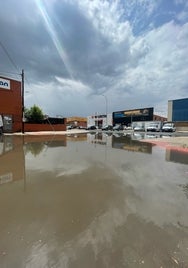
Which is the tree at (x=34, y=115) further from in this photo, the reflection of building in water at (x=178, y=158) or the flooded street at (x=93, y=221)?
the flooded street at (x=93, y=221)

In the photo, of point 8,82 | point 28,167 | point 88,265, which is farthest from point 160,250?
point 8,82

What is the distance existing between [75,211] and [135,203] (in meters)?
1.37

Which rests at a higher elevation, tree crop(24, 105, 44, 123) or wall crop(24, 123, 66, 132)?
tree crop(24, 105, 44, 123)

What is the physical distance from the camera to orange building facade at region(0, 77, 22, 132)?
2950cm

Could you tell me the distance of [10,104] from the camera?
30469 millimetres

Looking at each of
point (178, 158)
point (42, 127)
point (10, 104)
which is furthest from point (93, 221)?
point (42, 127)

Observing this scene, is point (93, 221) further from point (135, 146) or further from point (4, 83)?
point (4, 83)

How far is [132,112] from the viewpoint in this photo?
7206cm

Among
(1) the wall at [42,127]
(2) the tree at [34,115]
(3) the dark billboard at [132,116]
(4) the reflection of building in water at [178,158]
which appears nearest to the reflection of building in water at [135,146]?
(4) the reflection of building in water at [178,158]

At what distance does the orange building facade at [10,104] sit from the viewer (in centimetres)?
2950

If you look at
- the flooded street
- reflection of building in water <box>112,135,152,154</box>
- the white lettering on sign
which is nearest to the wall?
the white lettering on sign

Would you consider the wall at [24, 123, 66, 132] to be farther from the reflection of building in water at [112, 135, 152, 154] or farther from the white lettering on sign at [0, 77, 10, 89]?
the reflection of building in water at [112, 135, 152, 154]

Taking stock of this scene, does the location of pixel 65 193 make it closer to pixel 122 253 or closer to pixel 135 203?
pixel 135 203

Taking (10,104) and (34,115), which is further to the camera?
(34,115)
